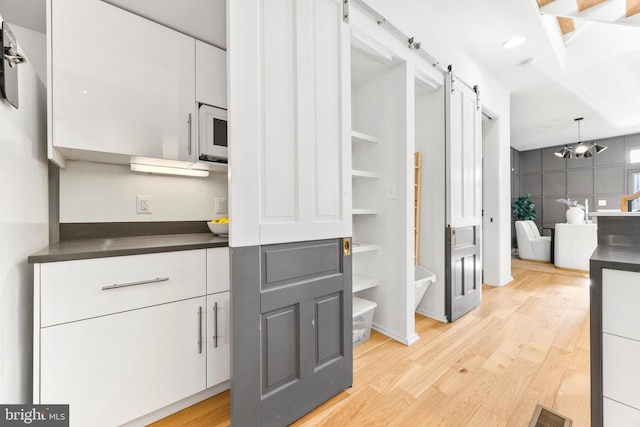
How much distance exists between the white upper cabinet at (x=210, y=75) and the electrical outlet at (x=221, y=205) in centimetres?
71

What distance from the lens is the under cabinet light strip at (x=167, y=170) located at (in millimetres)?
1671

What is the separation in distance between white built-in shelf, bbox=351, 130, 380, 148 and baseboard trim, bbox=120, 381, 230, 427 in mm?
Answer: 1949

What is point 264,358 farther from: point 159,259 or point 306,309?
point 159,259

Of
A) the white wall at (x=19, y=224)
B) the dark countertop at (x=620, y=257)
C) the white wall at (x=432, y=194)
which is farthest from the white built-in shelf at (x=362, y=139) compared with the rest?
the white wall at (x=19, y=224)

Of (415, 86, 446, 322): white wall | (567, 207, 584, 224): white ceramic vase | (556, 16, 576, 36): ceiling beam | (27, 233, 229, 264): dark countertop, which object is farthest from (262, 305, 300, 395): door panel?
(567, 207, 584, 224): white ceramic vase

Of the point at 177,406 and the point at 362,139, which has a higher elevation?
the point at 362,139

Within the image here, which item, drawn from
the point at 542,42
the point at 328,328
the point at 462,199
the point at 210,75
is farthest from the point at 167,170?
the point at 542,42

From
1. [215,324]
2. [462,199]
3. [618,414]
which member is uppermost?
[462,199]

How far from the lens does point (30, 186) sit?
3.89ft

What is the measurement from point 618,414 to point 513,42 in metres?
3.18

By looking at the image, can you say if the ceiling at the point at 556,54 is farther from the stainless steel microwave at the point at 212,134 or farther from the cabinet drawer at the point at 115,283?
the cabinet drawer at the point at 115,283

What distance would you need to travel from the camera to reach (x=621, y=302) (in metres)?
0.92

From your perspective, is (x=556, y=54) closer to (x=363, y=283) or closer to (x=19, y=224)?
(x=363, y=283)

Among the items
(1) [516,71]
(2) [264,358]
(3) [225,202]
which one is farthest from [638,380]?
(1) [516,71]
